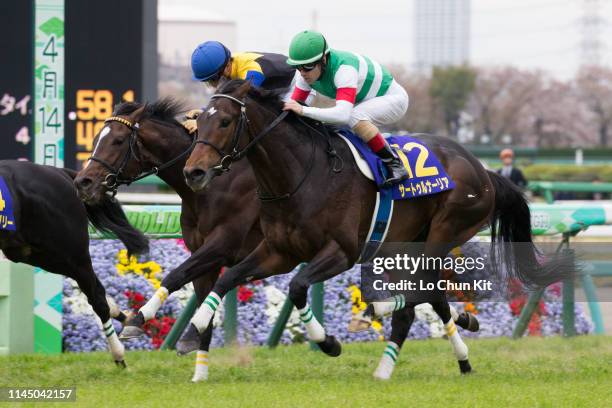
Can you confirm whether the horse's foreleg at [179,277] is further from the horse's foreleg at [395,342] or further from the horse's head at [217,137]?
the horse's foreleg at [395,342]

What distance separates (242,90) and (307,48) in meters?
0.42

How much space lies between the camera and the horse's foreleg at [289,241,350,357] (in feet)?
18.1

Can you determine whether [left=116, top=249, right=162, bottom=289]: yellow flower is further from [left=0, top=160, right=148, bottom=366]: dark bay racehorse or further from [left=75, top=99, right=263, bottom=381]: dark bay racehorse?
[left=75, top=99, right=263, bottom=381]: dark bay racehorse

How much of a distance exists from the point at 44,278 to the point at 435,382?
9.60 feet

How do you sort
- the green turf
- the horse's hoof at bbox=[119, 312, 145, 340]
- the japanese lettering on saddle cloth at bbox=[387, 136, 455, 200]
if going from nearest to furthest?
the green turf → the horse's hoof at bbox=[119, 312, 145, 340] → the japanese lettering on saddle cloth at bbox=[387, 136, 455, 200]

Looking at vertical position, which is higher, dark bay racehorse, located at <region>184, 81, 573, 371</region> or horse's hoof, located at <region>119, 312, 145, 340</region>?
dark bay racehorse, located at <region>184, 81, 573, 371</region>

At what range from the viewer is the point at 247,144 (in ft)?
18.3

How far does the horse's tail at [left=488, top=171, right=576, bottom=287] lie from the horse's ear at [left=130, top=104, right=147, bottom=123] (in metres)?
2.19

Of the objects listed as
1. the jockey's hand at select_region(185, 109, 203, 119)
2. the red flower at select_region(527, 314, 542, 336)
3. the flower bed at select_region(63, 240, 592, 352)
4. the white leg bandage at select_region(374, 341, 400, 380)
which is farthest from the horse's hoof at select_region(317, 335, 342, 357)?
the red flower at select_region(527, 314, 542, 336)

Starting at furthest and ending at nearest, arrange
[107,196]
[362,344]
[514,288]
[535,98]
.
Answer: [535,98] → [362,344] → [514,288] → [107,196]

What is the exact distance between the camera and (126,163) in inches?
242

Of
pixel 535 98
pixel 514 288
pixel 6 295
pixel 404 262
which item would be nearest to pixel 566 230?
pixel 514 288

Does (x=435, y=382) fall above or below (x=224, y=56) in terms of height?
below

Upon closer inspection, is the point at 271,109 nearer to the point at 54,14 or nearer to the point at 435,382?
the point at 435,382
